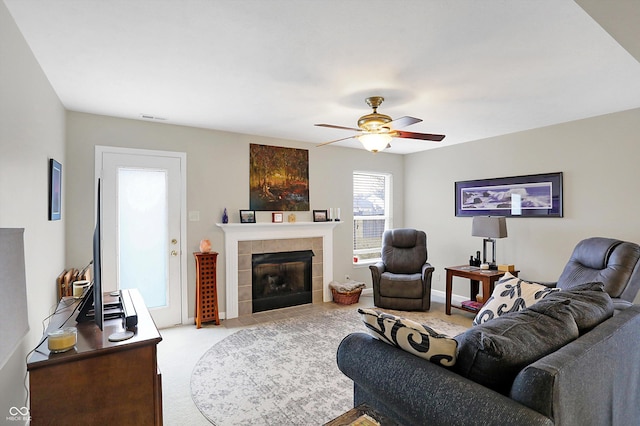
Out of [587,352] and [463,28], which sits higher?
[463,28]

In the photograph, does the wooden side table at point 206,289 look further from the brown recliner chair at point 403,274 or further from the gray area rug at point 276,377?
the brown recliner chair at point 403,274

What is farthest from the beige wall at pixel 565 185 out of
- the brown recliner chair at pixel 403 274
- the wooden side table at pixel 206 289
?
the wooden side table at pixel 206 289

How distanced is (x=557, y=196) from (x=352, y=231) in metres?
2.87

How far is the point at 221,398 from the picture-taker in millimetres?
2541

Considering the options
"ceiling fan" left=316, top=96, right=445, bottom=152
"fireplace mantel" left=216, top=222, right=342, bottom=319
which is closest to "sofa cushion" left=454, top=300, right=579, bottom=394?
"ceiling fan" left=316, top=96, right=445, bottom=152

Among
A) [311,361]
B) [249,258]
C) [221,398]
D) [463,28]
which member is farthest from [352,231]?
[463,28]

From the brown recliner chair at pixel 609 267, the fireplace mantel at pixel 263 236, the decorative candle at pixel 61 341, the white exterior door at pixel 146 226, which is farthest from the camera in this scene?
the fireplace mantel at pixel 263 236

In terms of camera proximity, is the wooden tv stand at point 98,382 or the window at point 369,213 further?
the window at point 369,213

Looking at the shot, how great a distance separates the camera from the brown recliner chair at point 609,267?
2.99 m

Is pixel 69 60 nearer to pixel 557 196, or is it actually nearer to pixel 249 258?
pixel 249 258

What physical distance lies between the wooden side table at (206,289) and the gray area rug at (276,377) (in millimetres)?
523

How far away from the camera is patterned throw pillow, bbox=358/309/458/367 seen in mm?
1430

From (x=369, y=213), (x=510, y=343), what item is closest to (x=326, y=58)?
(x=510, y=343)

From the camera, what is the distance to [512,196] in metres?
4.61
